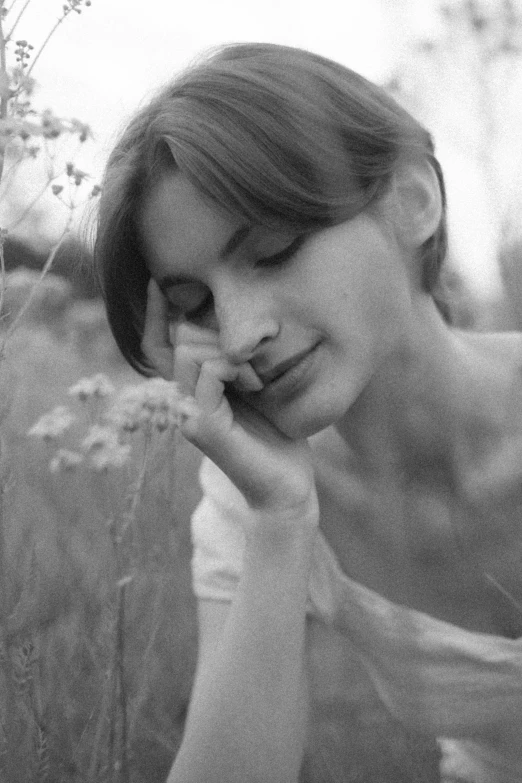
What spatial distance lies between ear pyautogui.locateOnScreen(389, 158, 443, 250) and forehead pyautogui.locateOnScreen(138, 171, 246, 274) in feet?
0.72

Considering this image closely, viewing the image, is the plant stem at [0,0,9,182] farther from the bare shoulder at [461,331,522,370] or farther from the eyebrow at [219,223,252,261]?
the bare shoulder at [461,331,522,370]

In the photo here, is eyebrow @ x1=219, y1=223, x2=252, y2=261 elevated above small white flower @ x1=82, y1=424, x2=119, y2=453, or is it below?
above

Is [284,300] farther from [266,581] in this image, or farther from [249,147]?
[266,581]

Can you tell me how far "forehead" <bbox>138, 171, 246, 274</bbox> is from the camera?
1.11 metres

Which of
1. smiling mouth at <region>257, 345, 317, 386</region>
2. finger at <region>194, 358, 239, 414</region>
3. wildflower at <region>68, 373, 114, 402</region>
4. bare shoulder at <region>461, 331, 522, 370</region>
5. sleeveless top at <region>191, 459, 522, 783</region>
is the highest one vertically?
smiling mouth at <region>257, 345, 317, 386</region>

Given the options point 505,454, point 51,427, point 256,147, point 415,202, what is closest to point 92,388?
point 51,427

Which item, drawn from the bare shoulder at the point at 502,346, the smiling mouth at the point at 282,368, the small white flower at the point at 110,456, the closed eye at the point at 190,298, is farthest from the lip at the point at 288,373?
the bare shoulder at the point at 502,346

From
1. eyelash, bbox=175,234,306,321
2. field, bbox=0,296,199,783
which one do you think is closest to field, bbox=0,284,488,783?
field, bbox=0,296,199,783

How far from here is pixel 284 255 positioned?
1127 millimetres

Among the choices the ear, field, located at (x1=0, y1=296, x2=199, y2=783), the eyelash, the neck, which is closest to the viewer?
A: field, located at (x1=0, y1=296, x2=199, y2=783)

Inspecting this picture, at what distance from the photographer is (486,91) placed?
4.20 feet

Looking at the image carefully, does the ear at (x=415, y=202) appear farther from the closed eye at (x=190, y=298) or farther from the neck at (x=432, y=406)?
the closed eye at (x=190, y=298)

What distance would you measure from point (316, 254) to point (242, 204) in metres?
0.10

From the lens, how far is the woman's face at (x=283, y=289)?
111 centimetres
